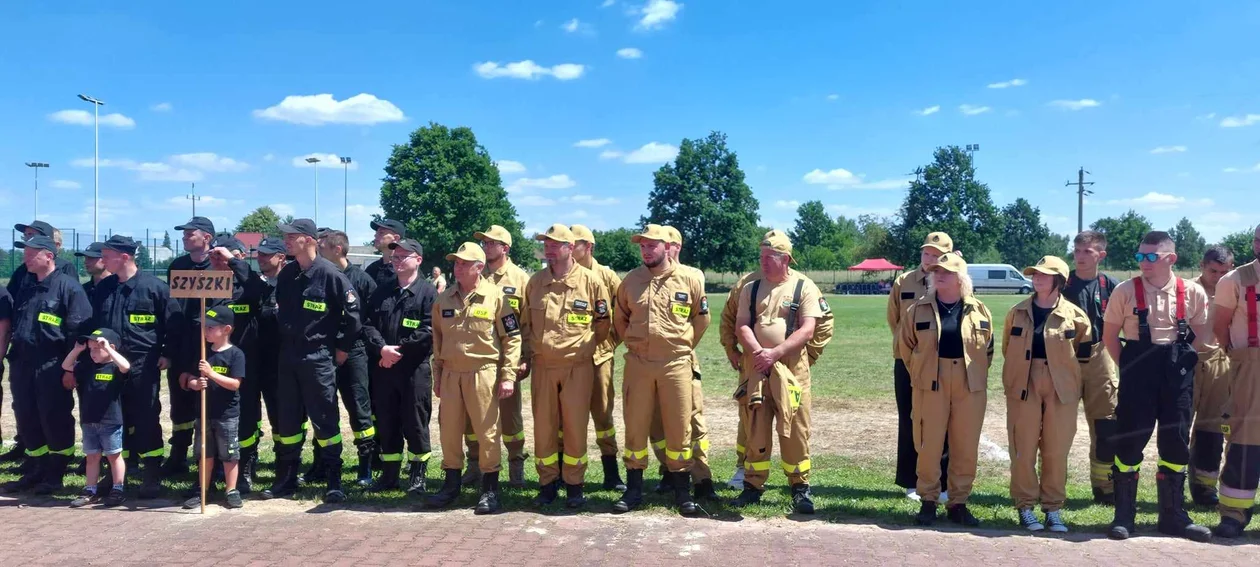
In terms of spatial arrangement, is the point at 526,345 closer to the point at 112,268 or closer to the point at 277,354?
the point at 277,354

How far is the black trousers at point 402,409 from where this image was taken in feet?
22.3

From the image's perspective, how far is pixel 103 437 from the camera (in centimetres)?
653

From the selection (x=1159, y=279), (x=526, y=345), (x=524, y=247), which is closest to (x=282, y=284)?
(x=526, y=345)

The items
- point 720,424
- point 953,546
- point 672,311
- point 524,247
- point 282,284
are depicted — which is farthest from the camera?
point 524,247

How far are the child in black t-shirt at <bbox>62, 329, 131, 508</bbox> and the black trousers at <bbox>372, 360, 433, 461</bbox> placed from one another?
2011 millimetres

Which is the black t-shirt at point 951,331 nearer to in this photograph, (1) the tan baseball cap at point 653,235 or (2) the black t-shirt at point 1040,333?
(2) the black t-shirt at point 1040,333

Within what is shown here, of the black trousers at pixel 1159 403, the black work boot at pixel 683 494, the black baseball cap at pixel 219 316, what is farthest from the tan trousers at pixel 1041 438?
the black baseball cap at pixel 219 316

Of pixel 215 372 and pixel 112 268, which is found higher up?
pixel 112 268

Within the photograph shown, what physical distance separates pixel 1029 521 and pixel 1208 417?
168cm

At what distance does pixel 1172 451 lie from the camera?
5.77 metres

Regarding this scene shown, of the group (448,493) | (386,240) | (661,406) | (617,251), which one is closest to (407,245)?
(386,240)

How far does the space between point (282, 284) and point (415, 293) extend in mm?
1117

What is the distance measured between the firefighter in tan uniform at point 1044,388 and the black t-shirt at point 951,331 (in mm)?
350

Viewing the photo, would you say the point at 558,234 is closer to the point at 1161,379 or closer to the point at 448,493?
A: the point at 448,493
